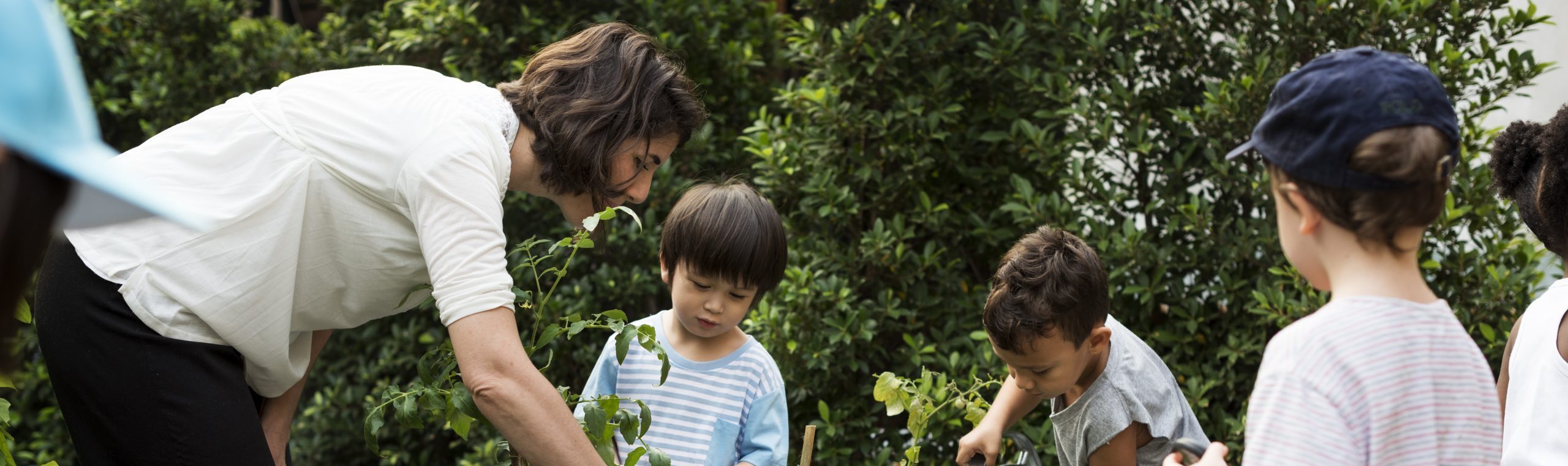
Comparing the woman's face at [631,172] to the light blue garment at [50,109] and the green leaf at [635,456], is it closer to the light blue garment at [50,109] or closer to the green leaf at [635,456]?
the green leaf at [635,456]

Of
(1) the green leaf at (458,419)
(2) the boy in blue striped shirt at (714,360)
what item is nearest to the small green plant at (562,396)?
(1) the green leaf at (458,419)

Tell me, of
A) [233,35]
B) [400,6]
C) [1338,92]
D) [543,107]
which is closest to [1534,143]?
[1338,92]

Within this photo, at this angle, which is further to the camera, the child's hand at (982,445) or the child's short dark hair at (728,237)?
the child's short dark hair at (728,237)

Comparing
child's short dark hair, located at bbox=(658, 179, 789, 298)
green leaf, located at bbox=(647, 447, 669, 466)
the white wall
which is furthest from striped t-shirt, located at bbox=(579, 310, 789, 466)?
the white wall

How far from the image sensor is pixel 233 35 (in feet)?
15.5

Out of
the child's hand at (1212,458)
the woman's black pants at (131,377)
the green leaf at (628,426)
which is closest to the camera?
the child's hand at (1212,458)

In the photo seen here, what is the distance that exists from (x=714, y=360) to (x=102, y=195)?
65.9 inches

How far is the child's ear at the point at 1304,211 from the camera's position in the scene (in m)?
1.33

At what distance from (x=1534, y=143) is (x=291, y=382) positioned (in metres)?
2.39

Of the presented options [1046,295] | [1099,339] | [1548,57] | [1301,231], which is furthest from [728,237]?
[1548,57]

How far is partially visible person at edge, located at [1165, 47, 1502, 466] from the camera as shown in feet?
4.11

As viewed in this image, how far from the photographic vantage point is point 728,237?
239cm

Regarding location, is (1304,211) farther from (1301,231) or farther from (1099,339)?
(1099,339)

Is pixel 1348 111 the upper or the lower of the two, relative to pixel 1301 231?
upper
